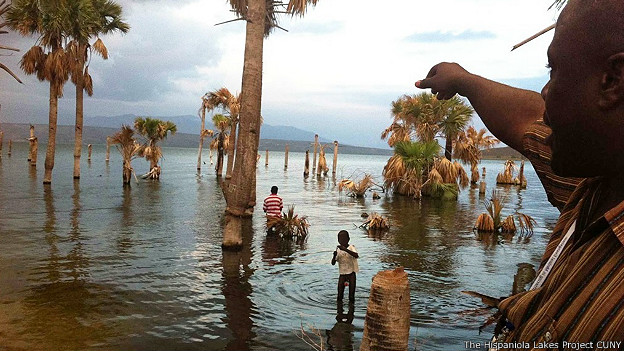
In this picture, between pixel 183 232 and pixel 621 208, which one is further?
pixel 183 232

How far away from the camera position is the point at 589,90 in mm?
960

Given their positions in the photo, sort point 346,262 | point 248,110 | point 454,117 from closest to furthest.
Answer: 1. point 346,262
2. point 248,110
3. point 454,117

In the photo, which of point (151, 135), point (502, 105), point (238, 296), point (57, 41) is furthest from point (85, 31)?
point (502, 105)

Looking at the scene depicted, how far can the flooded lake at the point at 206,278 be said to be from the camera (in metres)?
7.55

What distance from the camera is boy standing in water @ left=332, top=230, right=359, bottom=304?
908 cm

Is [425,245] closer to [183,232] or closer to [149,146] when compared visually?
[183,232]

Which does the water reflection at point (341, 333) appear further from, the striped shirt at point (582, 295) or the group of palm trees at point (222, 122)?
the group of palm trees at point (222, 122)

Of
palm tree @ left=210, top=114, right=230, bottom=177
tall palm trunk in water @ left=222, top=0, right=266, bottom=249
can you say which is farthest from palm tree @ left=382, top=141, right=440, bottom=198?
tall palm trunk in water @ left=222, top=0, right=266, bottom=249

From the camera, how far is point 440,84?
5.78 feet

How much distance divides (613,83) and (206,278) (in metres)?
10.4

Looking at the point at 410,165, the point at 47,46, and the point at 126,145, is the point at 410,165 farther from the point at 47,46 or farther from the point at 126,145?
the point at 47,46

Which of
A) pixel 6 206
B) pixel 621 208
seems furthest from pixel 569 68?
pixel 6 206

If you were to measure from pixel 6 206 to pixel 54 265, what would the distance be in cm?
1176

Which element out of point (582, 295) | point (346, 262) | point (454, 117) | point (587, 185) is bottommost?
point (346, 262)
